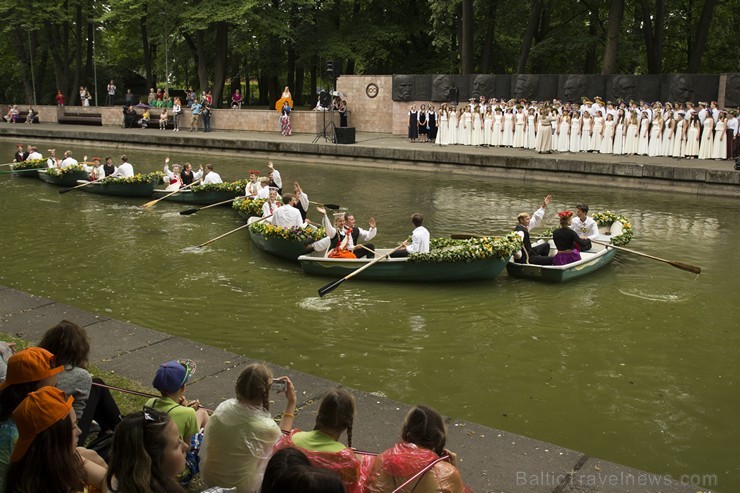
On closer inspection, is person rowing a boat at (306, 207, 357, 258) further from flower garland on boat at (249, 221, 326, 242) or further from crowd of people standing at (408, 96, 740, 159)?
crowd of people standing at (408, 96, 740, 159)

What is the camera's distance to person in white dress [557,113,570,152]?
86.6 feet

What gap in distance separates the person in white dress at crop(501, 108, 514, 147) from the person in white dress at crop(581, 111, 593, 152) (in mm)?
2617

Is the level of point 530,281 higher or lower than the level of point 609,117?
lower

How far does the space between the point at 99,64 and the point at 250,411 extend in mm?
53242

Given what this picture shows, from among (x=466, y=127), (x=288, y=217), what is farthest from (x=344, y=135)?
(x=288, y=217)

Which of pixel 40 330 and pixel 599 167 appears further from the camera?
pixel 599 167

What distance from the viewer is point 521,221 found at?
12898 millimetres

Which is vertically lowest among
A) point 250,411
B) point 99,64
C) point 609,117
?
point 250,411

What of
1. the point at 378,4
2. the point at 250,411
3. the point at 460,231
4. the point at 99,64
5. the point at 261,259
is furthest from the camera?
the point at 99,64

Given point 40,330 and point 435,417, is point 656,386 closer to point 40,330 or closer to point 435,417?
point 435,417

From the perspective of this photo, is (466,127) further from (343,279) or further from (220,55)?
(343,279)

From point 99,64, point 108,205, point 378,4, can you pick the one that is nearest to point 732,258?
point 108,205

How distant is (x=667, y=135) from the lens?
24.9 m

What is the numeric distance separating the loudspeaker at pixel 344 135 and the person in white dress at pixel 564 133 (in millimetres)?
7774
